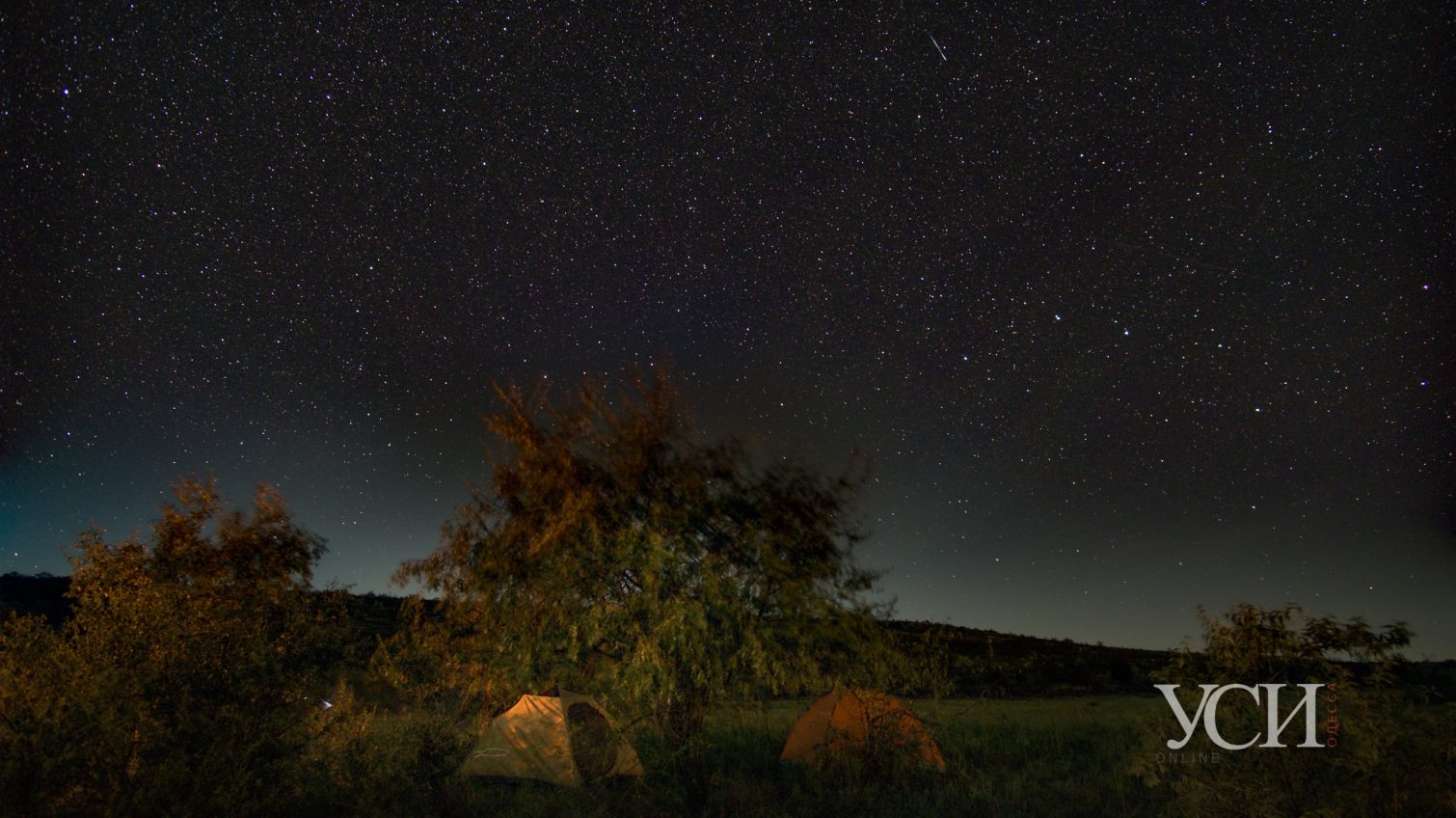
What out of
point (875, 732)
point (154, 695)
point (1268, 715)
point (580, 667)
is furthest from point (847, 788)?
point (154, 695)

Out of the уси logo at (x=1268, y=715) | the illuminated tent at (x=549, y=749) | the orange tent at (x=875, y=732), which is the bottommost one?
the illuminated tent at (x=549, y=749)

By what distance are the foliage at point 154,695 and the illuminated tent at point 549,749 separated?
15.4ft

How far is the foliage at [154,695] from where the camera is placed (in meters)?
6.94

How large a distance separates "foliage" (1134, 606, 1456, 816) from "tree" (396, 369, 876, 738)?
16.6 feet

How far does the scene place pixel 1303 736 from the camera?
740cm

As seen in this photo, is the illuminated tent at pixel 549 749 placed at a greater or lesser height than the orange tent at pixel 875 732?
lesser

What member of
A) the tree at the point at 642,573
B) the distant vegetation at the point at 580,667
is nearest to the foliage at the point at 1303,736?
the distant vegetation at the point at 580,667

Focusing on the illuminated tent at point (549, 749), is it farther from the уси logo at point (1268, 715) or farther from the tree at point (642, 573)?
the уси logo at point (1268, 715)

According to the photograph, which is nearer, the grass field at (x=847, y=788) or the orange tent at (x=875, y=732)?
the grass field at (x=847, y=788)

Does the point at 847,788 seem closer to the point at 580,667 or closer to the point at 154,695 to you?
the point at 580,667

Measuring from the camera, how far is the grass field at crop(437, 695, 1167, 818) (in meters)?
11.3

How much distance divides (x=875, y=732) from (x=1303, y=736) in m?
6.96

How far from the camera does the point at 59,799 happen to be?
686 cm

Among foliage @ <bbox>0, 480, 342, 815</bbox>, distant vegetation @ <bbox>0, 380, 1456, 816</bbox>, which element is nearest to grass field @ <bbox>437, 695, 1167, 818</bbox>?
distant vegetation @ <bbox>0, 380, 1456, 816</bbox>
